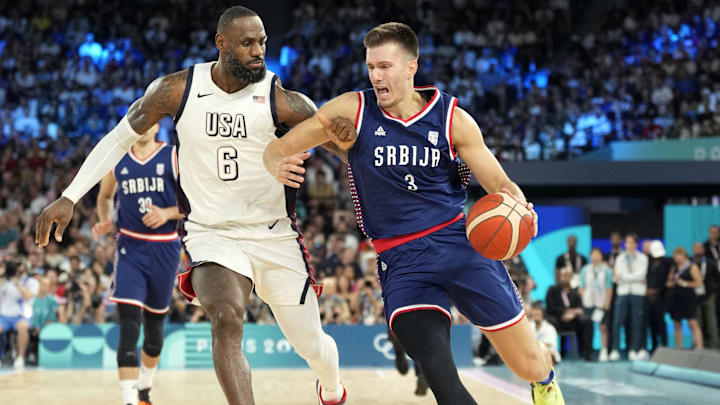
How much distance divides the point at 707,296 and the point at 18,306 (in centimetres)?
1063

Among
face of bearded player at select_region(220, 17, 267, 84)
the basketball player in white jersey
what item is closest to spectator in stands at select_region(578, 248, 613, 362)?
the basketball player in white jersey

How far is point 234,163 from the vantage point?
506 cm

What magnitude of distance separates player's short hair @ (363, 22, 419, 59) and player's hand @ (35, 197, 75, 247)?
1.91 m

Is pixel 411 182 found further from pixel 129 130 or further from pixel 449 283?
pixel 129 130

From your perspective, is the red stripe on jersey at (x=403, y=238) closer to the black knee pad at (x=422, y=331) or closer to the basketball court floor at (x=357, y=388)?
the black knee pad at (x=422, y=331)

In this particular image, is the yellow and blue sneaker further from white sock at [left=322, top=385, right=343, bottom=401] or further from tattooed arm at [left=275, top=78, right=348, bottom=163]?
tattooed arm at [left=275, top=78, right=348, bottom=163]

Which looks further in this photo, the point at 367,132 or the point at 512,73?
the point at 512,73

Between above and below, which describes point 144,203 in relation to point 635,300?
above

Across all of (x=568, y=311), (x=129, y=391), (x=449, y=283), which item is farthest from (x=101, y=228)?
(x=568, y=311)

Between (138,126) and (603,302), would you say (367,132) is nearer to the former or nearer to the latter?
(138,126)

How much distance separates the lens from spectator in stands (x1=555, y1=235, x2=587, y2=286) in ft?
46.6

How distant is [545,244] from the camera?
14930 mm

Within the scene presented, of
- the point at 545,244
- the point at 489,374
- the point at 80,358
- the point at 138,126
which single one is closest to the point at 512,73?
the point at 545,244

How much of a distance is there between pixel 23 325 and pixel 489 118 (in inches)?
415
